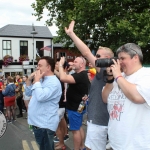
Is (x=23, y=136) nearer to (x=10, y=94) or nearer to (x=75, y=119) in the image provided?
(x=75, y=119)

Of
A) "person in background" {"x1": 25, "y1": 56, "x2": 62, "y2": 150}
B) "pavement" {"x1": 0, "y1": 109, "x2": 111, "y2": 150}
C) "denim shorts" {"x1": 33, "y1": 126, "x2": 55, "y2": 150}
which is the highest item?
"person in background" {"x1": 25, "y1": 56, "x2": 62, "y2": 150}

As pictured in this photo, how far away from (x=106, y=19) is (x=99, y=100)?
43.3 ft

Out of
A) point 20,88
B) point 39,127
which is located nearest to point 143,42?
point 20,88

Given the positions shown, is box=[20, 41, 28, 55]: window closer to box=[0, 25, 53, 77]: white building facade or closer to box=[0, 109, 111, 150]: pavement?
box=[0, 25, 53, 77]: white building facade

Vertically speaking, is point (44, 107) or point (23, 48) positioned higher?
point (23, 48)

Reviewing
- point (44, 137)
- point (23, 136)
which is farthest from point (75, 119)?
point (23, 136)

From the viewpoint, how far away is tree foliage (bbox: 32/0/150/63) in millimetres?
13641

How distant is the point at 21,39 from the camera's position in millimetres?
32500

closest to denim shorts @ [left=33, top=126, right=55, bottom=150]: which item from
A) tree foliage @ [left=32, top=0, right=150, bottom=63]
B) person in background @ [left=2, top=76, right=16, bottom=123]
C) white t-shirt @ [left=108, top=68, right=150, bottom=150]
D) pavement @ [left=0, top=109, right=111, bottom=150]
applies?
white t-shirt @ [left=108, top=68, right=150, bottom=150]

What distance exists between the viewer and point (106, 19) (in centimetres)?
1594

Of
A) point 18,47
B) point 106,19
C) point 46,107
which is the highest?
point 106,19

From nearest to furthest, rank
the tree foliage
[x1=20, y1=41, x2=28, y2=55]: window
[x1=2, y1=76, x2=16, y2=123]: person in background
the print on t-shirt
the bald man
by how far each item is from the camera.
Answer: the print on t-shirt, the bald man, [x1=2, y1=76, x2=16, y2=123]: person in background, the tree foliage, [x1=20, y1=41, x2=28, y2=55]: window

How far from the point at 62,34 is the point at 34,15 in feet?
9.33

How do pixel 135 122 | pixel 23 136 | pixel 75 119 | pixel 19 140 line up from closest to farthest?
pixel 135 122
pixel 75 119
pixel 19 140
pixel 23 136
